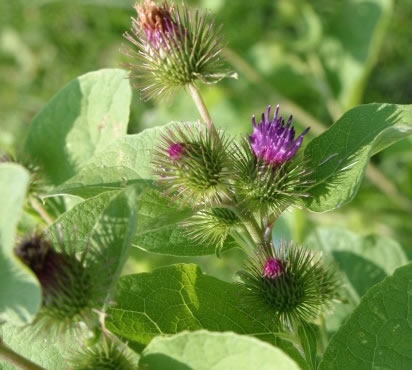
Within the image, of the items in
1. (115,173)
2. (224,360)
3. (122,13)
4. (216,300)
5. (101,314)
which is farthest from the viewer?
(122,13)

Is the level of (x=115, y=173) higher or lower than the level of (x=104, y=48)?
higher

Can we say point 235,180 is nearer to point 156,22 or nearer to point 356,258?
point 156,22

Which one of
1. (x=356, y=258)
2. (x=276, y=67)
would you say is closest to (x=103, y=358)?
(x=356, y=258)

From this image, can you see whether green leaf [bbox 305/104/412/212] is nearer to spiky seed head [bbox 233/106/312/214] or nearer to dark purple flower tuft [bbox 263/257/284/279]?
spiky seed head [bbox 233/106/312/214]

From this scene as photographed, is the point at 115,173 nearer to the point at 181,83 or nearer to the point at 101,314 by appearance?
the point at 181,83

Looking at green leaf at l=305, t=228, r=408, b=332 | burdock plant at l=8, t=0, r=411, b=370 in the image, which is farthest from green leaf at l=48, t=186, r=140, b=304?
green leaf at l=305, t=228, r=408, b=332

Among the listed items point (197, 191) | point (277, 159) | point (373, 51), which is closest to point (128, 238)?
point (197, 191)
